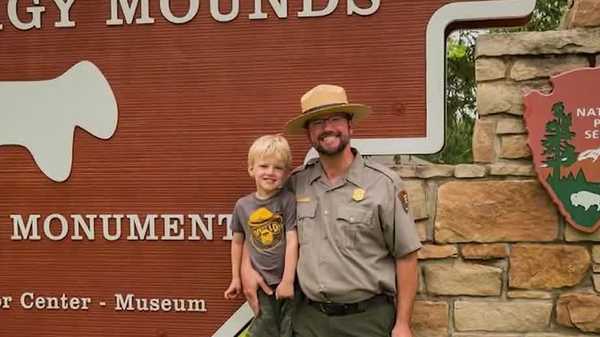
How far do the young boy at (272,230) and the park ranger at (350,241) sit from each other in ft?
0.20

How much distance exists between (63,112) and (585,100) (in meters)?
2.26

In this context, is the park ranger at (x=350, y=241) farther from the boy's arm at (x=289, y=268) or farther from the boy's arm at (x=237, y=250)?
the boy's arm at (x=237, y=250)

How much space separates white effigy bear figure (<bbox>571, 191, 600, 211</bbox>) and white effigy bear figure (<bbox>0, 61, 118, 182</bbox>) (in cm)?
200

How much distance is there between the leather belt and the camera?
8.32 feet

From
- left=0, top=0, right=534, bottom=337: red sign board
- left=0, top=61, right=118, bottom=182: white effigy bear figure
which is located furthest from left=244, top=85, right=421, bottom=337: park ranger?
left=0, top=61, right=118, bottom=182: white effigy bear figure

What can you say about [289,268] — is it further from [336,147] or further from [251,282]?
[336,147]

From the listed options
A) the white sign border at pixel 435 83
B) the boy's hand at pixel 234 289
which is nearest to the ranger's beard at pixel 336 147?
the white sign border at pixel 435 83

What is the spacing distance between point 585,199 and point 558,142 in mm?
249

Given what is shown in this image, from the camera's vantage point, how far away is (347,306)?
254 cm

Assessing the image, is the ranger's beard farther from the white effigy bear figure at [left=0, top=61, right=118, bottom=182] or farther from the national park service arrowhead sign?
the white effigy bear figure at [left=0, top=61, right=118, bottom=182]

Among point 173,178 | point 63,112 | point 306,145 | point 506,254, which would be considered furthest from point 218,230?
point 506,254

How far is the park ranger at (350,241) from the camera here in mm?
2504

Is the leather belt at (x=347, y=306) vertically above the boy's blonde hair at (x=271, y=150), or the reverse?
the boy's blonde hair at (x=271, y=150)

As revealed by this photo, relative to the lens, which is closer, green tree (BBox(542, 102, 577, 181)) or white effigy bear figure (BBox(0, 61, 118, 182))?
green tree (BBox(542, 102, 577, 181))
